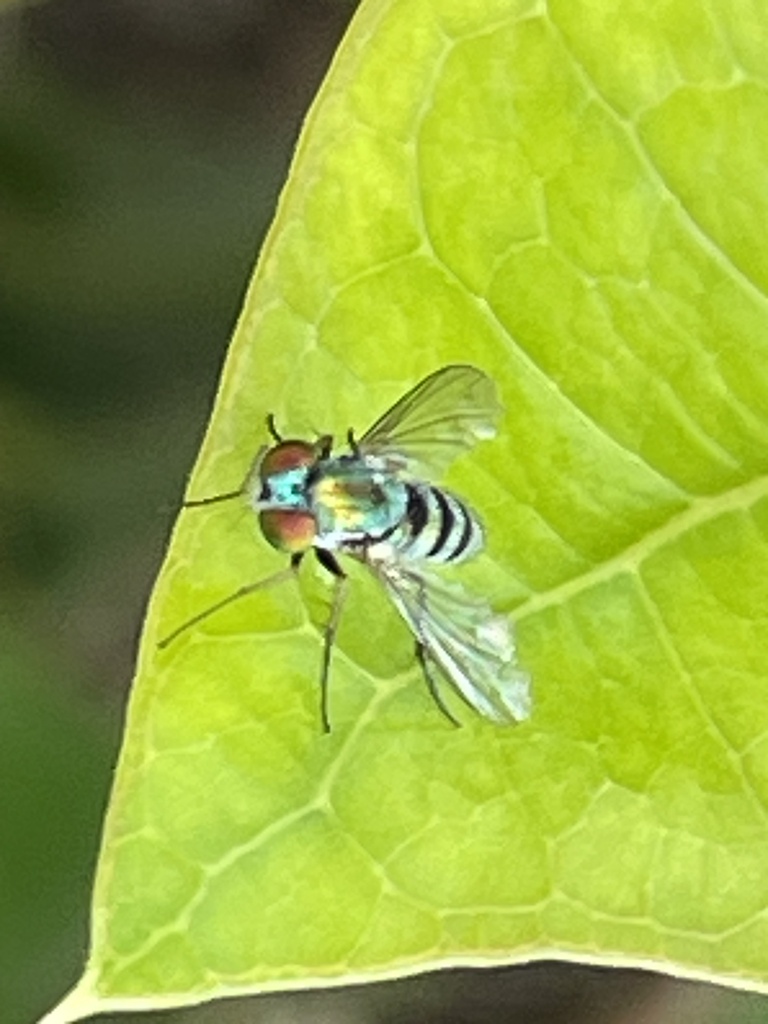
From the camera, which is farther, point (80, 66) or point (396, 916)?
point (80, 66)

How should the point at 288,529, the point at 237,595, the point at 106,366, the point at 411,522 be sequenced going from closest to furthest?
1. the point at 237,595
2. the point at 288,529
3. the point at 411,522
4. the point at 106,366

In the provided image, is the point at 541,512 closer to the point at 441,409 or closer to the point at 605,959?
the point at 441,409

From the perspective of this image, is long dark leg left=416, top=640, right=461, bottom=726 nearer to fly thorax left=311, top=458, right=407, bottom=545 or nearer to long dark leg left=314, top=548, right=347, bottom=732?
long dark leg left=314, top=548, right=347, bottom=732

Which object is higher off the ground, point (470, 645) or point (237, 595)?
point (237, 595)

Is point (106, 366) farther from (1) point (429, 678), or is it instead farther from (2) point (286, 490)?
(1) point (429, 678)

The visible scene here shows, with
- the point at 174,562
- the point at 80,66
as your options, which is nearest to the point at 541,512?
the point at 174,562

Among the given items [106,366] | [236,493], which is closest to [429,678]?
[236,493]
